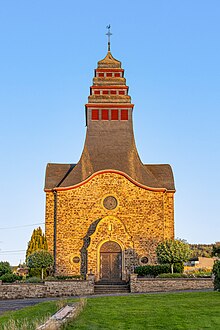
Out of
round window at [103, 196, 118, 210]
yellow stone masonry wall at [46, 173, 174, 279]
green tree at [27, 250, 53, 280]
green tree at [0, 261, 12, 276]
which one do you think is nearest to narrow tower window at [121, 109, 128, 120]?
yellow stone masonry wall at [46, 173, 174, 279]

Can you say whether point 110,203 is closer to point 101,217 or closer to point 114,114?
point 101,217

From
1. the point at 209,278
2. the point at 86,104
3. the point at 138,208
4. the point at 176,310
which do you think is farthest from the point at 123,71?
the point at 176,310

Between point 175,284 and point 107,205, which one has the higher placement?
point 107,205

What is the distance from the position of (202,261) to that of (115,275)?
20870 millimetres

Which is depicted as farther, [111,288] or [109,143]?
[109,143]

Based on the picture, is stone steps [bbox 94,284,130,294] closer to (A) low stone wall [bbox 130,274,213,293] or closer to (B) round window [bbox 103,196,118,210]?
(A) low stone wall [bbox 130,274,213,293]

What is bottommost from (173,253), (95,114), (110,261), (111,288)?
(111,288)

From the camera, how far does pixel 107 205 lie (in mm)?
36312

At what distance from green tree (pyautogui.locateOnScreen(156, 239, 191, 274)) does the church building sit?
295 centimetres

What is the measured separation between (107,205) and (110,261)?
399cm

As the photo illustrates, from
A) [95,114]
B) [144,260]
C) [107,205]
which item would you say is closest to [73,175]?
[107,205]

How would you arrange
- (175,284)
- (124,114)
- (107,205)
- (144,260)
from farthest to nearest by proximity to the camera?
(124,114) < (107,205) < (144,260) < (175,284)

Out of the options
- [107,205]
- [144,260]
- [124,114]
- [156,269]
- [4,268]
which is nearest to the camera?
[156,269]

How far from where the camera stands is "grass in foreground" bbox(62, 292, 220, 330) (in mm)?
12367
